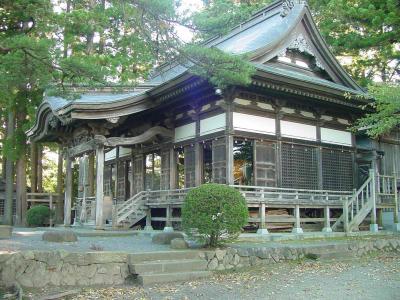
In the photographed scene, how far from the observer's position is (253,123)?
14.5 meters

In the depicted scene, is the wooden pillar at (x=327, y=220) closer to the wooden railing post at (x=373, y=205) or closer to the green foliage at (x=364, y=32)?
the wooden railing post at (x=373, y=205)

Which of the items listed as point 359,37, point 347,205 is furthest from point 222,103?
point 359,37

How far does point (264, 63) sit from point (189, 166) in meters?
4.52

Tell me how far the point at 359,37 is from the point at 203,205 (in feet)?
55.7

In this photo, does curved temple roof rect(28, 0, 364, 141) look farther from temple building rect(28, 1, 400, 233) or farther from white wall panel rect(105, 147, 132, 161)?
white wall panel rect(105, 147, 132, 161)

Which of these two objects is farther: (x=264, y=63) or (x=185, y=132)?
(x=185, y=132)

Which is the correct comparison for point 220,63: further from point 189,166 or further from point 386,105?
point 189,166

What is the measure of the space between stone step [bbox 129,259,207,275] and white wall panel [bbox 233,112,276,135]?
20.4ft

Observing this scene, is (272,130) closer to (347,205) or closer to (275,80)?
(275,80)

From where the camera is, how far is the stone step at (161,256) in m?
8.17

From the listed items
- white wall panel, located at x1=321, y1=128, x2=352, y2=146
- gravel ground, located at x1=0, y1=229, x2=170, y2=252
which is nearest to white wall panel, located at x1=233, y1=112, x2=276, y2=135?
white wall panel, located at x1=321, y1=128, x2=352, y2=146

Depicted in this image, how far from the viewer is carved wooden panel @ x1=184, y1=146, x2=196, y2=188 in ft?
51.4

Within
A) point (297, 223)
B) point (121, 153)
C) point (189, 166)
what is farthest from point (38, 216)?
point (297, 223)

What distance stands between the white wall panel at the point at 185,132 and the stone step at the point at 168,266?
24.6ft
